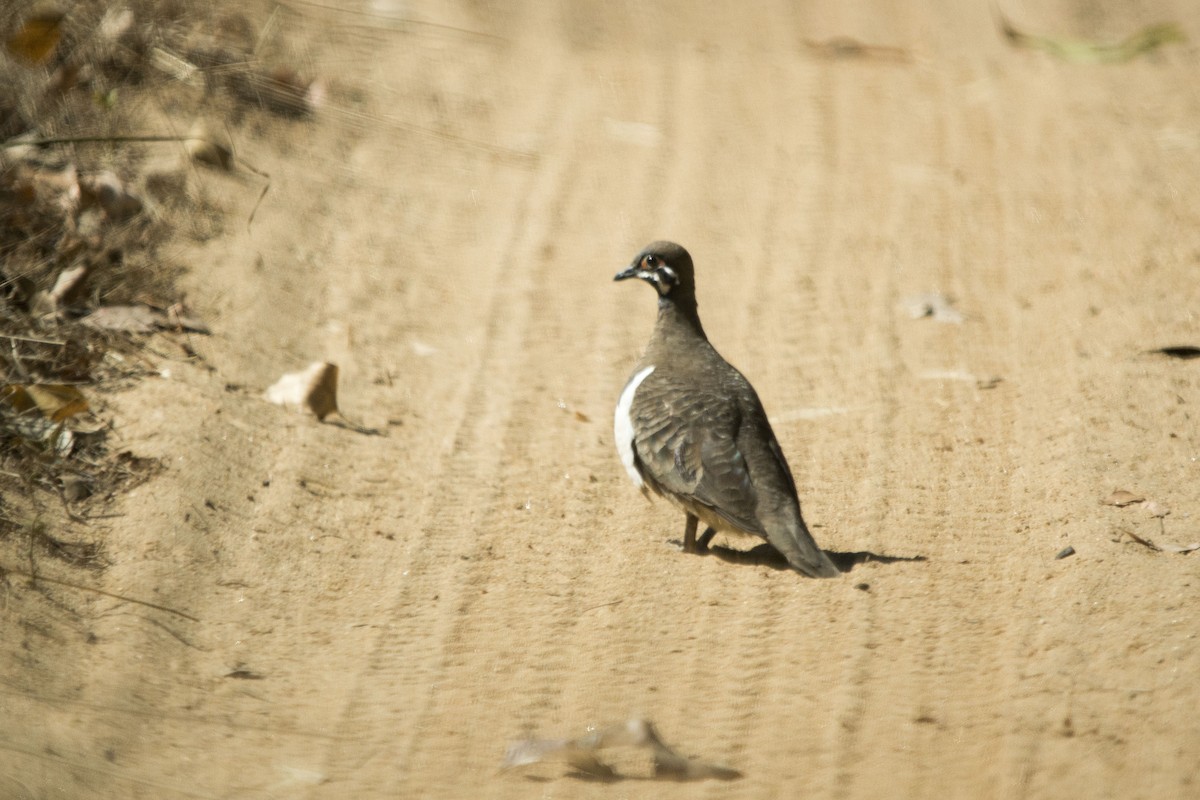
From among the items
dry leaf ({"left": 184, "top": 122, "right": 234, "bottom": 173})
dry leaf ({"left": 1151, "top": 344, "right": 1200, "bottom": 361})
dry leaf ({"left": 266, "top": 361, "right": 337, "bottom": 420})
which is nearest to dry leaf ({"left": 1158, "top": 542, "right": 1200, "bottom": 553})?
dry leaf ({"left": 1151, "top": 344, "right": 1200, "bottom": 361})

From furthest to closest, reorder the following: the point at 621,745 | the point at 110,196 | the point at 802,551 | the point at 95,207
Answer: the point at 110,196 < the point at 95,207 < the point at 802,551 < the point at 621,745

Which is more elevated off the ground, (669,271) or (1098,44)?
(669,271)

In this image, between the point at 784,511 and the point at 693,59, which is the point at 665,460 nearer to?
the point at 784,511

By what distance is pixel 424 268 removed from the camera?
8156 millimetres

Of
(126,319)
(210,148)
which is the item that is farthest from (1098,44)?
(126,319)

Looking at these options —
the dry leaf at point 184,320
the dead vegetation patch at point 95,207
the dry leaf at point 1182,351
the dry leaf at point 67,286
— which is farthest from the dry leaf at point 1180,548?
the dry leaf at point 67,286

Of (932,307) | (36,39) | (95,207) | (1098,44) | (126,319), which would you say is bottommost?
(1098,44)

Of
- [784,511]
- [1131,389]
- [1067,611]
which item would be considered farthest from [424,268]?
[1067,611]

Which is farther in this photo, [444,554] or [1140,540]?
[444,554]

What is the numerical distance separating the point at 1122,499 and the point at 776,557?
4.87ft

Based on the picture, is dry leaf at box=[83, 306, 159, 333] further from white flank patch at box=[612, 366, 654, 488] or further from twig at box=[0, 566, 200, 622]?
white flank patch at box=[612, 366, 654, 488]

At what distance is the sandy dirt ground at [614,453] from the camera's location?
164 inches

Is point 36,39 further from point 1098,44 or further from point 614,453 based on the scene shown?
point 1098,44

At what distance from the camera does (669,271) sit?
651 centimetres
